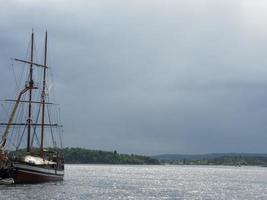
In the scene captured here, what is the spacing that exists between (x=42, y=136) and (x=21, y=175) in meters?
19.7

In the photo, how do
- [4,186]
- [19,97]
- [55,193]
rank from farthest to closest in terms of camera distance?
1. [19,97]
2. [4,186]
3. [55,193]

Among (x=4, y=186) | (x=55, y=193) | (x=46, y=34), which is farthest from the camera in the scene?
(x=46, y=34)

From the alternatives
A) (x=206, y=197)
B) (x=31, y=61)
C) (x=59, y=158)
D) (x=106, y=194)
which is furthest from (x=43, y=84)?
(x=206, y=197)

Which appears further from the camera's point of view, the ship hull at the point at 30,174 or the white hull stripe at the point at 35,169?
the ship hull at the point at 30,174

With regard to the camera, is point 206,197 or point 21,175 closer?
point 206,197

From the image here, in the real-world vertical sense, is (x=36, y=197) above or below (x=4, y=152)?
below

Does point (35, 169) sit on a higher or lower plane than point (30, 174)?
higher

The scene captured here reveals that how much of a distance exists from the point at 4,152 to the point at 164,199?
3240 centimetres

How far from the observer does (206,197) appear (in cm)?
9525

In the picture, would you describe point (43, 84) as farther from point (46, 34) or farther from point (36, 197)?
point (36, 197)

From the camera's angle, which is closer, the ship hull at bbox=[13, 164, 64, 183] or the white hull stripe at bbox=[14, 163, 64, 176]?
the white hull stripe at bbox=[14, 163, 64, 176]

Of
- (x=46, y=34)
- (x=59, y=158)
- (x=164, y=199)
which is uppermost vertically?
(x=46, y=34)

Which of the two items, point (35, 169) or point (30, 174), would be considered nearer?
point (30, 174)

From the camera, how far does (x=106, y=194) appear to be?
9594 centimetres
